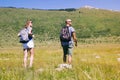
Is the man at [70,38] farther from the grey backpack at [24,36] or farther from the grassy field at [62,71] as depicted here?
the grey backpack at [24,36]

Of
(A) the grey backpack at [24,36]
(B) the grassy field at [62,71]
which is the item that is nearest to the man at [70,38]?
(B) the grassy field at [62,71]

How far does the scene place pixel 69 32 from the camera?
16094 millimetres

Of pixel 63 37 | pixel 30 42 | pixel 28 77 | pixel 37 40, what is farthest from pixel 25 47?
pixel 37 40

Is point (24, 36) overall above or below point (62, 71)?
above

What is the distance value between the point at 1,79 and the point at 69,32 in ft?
29.8

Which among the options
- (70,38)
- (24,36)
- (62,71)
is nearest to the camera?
(62,71)

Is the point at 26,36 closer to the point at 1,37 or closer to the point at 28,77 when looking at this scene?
the point at 28,77

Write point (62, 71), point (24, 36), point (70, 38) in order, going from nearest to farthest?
1. point (62, 71)
2. point (24, 36)
3. point (70, 38)

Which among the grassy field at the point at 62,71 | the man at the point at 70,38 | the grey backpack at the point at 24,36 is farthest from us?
the man at the point at 70,38

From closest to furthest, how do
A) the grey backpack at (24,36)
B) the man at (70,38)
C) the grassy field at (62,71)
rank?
1. the grassy field at (62,71)
2. the grey backpack at (24,36)
3. the man at (70,38)

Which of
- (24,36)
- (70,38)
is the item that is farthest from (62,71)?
(70,38)

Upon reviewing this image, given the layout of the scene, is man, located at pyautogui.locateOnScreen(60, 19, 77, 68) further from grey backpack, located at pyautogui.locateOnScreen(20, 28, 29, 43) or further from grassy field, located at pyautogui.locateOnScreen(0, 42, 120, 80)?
grey backpack, located at pyautogui.locateOnScreen(20, 28, 29, 43)

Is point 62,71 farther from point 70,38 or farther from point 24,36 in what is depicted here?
point 70,38

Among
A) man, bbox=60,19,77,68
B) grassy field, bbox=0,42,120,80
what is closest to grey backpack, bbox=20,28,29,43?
grassy field, bbox=0,42,120,80
